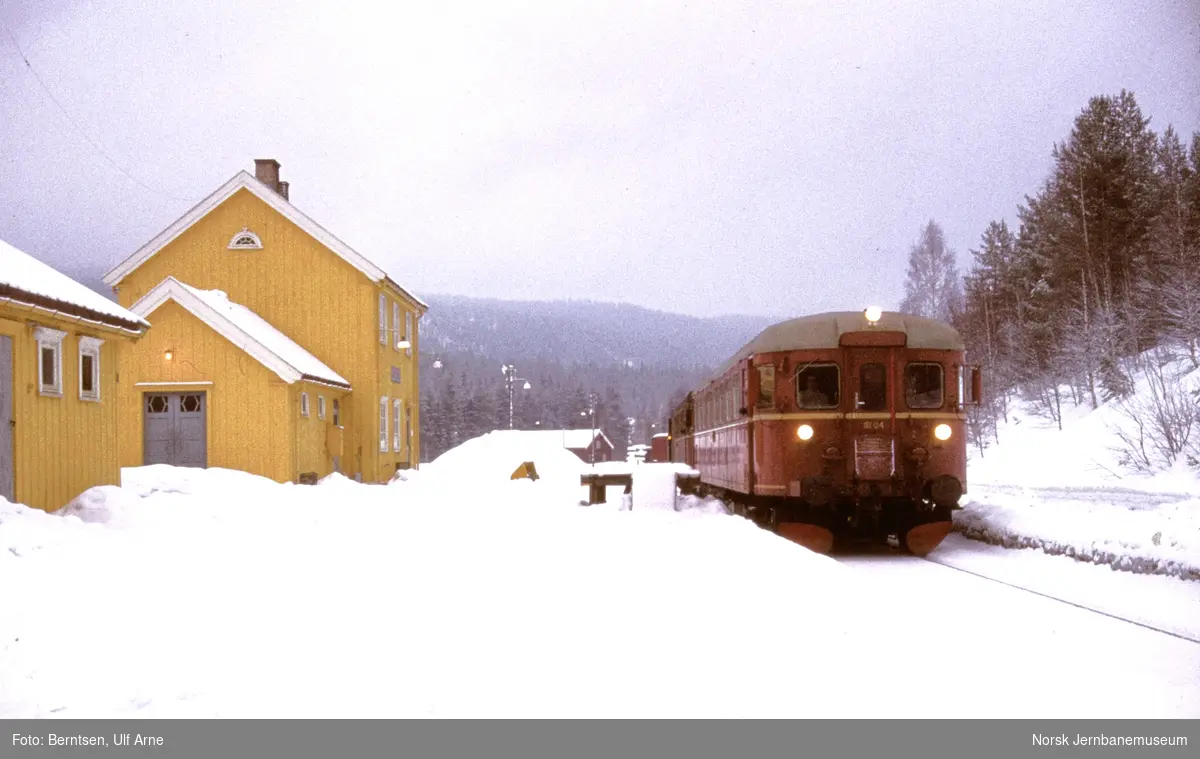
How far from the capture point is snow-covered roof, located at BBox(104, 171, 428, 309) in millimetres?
25438

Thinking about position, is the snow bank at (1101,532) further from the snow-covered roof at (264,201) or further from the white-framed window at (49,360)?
the snow-covered roof at (264,201)

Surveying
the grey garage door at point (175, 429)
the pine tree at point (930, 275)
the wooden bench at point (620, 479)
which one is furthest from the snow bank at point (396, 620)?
the pine tree at point (930, 275)

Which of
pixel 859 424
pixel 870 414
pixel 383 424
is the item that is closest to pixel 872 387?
pixel 870 414

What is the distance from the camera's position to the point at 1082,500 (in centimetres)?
1969

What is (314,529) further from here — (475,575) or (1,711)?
(1,711)

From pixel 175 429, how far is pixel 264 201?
6938 mm

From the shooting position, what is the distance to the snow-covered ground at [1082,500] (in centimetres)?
1065

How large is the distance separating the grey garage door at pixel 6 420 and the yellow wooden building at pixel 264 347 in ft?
30.4

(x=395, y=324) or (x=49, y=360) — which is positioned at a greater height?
(x=395, y=324)

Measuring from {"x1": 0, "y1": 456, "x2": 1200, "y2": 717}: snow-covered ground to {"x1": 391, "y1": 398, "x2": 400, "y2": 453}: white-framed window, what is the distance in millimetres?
17064

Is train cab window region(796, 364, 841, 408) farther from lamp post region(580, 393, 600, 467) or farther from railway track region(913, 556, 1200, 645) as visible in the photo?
lamp post region(580, 393, 600, 467)

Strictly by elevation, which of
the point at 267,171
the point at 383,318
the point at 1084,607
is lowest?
the point at 1084,607

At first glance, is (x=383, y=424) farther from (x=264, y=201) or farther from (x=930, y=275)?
(x=930, y=275)

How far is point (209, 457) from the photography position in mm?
21594
